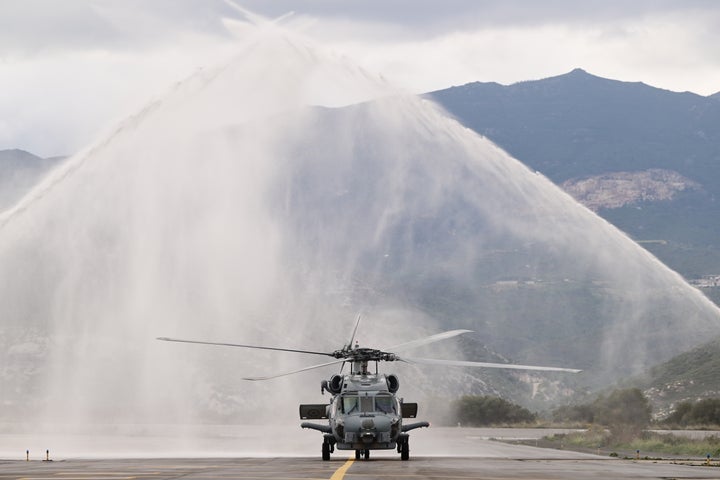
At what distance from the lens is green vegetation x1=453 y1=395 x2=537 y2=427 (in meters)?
138

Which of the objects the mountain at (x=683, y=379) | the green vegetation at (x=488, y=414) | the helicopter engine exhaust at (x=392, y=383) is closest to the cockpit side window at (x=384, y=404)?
the helicopter engine exhaust at (x=392, y=383)

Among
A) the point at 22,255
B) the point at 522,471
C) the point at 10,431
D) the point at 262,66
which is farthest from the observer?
the point at 22,255

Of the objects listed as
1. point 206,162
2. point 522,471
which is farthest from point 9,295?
point 522,471

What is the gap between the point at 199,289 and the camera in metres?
134

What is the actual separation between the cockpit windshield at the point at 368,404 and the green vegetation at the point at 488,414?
8953 centimetres

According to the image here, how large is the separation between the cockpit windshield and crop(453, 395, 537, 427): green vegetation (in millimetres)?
89534

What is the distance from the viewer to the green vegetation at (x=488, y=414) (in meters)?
138

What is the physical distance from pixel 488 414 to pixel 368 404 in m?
92.4

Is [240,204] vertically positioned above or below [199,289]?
above

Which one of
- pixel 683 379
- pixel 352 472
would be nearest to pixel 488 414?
pixel 683 379

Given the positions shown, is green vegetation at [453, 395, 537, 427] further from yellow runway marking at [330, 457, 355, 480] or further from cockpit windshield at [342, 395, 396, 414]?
yellow runway marking at [330, 457, 355, 480]

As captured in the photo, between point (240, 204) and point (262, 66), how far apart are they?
66706mm

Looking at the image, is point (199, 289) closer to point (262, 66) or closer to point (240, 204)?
point (240, 204)

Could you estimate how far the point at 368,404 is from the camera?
48906mm
